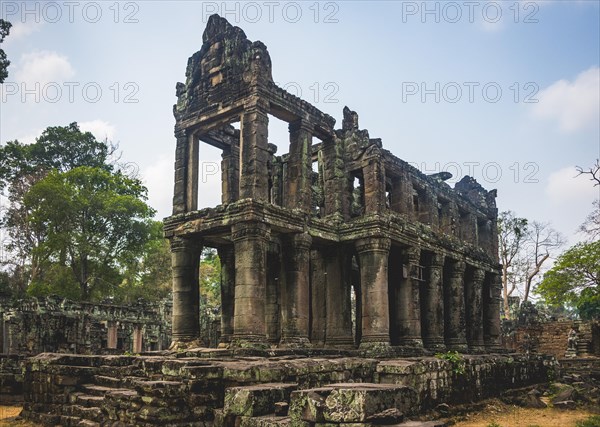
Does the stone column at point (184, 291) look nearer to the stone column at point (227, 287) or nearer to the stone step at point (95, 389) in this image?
the stone column at point (227, 287)

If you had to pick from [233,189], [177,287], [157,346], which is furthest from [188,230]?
[157,346]

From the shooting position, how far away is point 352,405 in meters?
5.40

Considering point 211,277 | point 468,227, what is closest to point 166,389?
point 468,227

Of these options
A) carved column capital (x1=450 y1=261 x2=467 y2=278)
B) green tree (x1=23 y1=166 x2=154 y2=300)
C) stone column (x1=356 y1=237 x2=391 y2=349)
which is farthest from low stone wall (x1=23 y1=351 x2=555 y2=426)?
green tree (x1=23 y1=166 x2=154 y2=300)

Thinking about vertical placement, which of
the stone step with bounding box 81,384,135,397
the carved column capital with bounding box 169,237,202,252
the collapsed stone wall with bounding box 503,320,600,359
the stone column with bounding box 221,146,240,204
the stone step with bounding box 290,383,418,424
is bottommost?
the collapsed stone wall with bounding box 503,320,600,359

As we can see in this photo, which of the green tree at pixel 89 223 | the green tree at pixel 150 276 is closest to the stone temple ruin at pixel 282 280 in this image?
the green tree at pixel 89 223

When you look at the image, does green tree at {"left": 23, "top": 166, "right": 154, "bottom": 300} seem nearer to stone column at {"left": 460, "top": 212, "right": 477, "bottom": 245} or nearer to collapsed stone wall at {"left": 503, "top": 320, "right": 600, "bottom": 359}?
stone column at {"left": 460, "top": 212, "right": 477, "bottom": 245}

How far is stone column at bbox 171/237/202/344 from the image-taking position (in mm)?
14086

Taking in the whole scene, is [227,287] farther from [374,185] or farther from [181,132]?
[374,185]

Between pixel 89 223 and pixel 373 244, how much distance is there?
22838mm

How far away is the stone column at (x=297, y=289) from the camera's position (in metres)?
13.7

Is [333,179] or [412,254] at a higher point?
[333,179]

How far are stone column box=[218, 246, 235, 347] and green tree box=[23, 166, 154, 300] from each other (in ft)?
61.5

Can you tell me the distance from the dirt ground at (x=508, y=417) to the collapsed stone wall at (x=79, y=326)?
8871 millimetres
